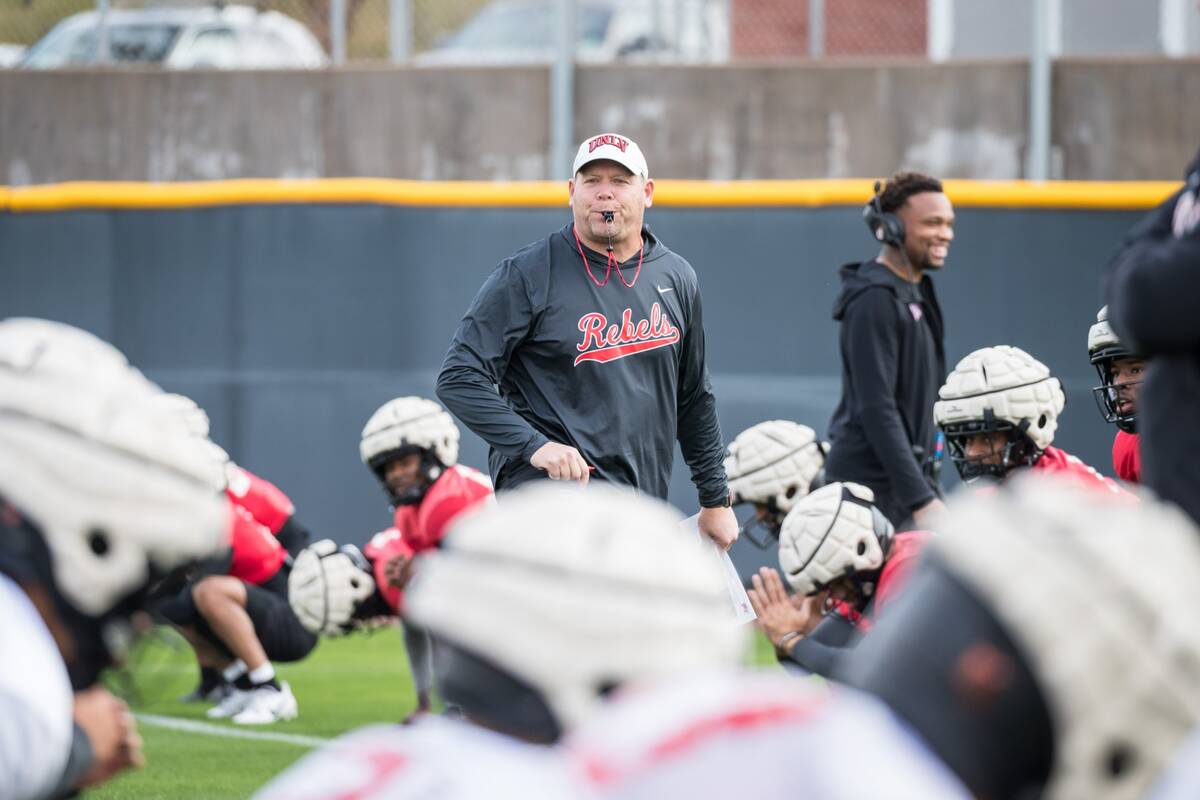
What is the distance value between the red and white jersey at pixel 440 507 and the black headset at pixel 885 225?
1917 millimetres

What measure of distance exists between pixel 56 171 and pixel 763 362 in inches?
218

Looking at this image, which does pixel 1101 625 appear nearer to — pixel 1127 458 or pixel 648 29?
pixel 1127 458

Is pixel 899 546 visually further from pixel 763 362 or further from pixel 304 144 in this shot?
pixel 304 144

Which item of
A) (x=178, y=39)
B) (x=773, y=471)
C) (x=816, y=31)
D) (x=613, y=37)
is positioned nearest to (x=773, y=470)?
(x=773, y=471)

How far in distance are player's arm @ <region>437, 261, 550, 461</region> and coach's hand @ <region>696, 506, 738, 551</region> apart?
0.87 m

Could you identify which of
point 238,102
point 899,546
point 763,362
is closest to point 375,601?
point 899,546

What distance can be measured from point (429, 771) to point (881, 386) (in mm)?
4850

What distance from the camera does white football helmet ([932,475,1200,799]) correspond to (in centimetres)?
198

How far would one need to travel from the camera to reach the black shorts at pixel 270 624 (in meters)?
7.88

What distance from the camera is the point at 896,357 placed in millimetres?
6758

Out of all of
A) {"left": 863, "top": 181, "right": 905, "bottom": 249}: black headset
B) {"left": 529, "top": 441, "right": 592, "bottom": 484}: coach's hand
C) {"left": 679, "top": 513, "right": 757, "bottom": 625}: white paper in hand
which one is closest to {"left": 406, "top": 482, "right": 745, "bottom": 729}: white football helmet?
{"left": 529, "top": 441, "right": 592, "bottom": 484}: coach's hand

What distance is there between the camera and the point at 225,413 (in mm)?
11484

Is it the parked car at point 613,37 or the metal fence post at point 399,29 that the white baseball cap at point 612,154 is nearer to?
the parked car at point 613,37

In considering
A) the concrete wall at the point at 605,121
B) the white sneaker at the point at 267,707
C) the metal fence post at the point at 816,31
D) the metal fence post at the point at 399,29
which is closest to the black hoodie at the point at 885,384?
the white sneaker at the point at 267,707
